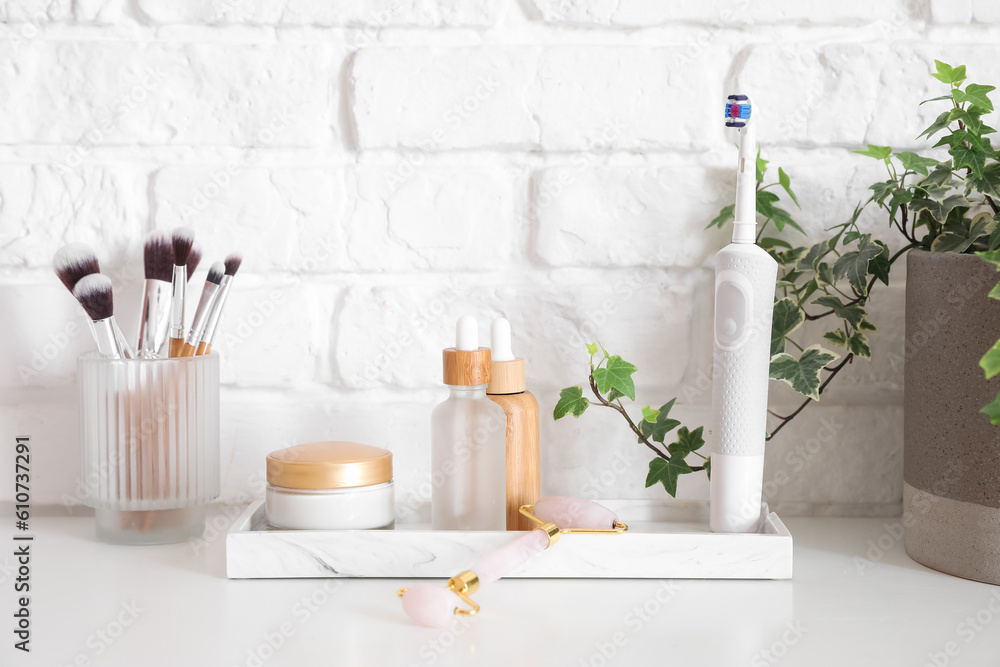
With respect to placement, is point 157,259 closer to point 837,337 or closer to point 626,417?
point 626,417

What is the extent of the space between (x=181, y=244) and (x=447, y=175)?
0.77 ft

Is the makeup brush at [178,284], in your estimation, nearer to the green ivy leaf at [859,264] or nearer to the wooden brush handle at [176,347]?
the wooden brush handle at [176,347]

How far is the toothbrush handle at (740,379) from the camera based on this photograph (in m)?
0.63

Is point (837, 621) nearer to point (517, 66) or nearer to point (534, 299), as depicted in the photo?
point (534, 299)

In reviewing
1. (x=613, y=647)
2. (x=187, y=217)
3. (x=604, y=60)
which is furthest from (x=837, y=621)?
(x=187, y=217)

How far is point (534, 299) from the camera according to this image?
2.49 ft

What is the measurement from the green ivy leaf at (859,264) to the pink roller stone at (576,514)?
0.27 meters

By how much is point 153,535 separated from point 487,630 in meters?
0.31

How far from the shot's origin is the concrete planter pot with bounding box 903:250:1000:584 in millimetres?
567

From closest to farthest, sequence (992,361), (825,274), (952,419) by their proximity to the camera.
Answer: (992,361)
(952,419)
(825,274)

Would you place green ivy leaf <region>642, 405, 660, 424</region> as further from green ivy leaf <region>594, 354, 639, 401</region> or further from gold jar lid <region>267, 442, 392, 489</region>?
gold jar lid <region>267, 442, 392, 489</region>

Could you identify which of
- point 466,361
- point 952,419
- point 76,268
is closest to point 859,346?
point 952,419

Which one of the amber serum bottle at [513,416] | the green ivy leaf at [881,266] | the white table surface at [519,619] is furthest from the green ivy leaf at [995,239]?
the amber serum bottle at [513,416]

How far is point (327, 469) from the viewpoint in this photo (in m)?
0.61
